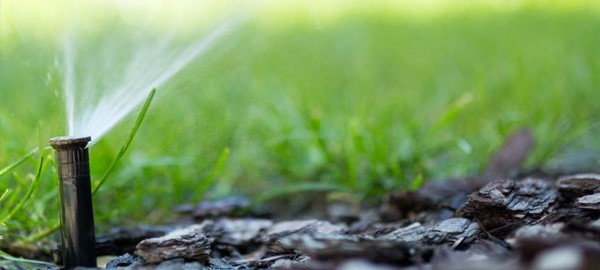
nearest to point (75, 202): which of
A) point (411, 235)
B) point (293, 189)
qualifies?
point (411, 235)

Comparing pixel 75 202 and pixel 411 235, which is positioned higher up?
pixel 75 202

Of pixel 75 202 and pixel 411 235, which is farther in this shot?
pixel 411 235

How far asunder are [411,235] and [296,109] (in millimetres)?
1903

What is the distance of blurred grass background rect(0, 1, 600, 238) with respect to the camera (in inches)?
115

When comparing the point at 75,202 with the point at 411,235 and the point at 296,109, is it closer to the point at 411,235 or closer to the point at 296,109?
the point at 411,235

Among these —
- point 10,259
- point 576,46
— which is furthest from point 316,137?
point 576,46

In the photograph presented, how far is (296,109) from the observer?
12.3 ft

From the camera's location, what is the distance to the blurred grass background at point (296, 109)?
2916mm

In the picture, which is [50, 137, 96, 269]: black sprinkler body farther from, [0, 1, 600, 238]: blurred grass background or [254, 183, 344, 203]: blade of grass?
[254, 183, 344, 203]: blade of grass

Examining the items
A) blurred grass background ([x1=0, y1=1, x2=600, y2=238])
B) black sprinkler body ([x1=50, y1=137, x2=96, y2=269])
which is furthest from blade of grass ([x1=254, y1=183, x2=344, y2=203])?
black sprinkler body ([x1=50, y1=137, x2=96, y2=269])

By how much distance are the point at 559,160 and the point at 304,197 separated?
1139mm

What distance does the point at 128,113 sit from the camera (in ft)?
7.50

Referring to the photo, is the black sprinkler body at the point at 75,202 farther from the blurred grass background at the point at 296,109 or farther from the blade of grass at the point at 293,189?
the blade of grass at the point at 293,189

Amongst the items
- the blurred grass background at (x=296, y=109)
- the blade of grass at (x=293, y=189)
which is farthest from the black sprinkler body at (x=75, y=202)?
the blade of grass at (x=293, y=189)
